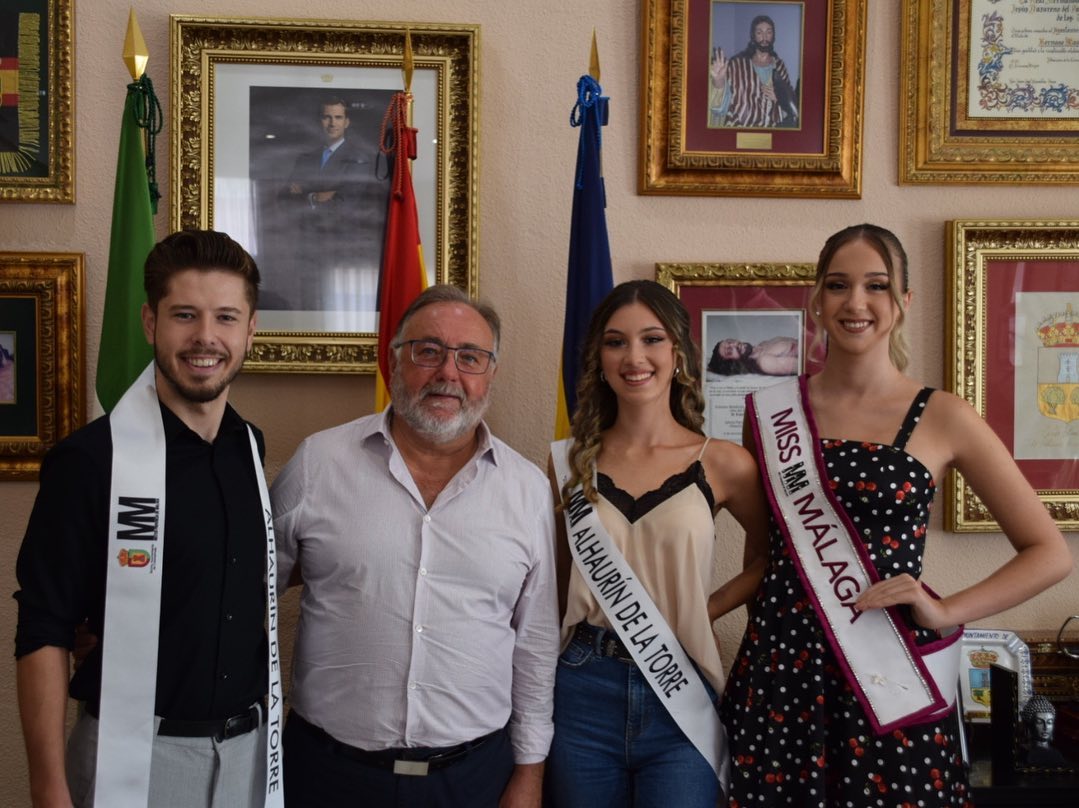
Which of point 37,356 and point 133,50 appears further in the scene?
point 37,356

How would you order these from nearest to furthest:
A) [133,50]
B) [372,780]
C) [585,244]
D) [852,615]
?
[372,780] < [852,615] < [133,50] < [585,244]

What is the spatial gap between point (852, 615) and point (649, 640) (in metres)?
0.35

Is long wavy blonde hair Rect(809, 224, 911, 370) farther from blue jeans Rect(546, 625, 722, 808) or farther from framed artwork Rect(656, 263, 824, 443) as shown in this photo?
blue jeans Rect(546, 625, 722, 808)

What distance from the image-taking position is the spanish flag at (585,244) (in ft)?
6.75

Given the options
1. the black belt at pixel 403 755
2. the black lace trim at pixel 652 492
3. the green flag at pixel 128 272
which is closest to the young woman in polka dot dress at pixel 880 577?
the black lace trim at pixel 652 492

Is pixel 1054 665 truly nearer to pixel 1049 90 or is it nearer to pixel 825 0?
pixel 1049 90

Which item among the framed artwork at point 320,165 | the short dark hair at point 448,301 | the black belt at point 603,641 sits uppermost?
the framed artwork at point 320,165

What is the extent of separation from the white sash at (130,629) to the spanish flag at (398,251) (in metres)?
0.75

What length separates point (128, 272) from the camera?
75.7 inches

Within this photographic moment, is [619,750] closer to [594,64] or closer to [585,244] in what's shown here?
[585,244]

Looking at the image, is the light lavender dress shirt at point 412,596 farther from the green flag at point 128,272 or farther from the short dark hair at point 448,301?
the green flag at point 128,272

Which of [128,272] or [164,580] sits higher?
[128,272]

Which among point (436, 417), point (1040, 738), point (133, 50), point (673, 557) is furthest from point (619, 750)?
point (133, 50)

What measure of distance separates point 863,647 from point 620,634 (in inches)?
16.4
